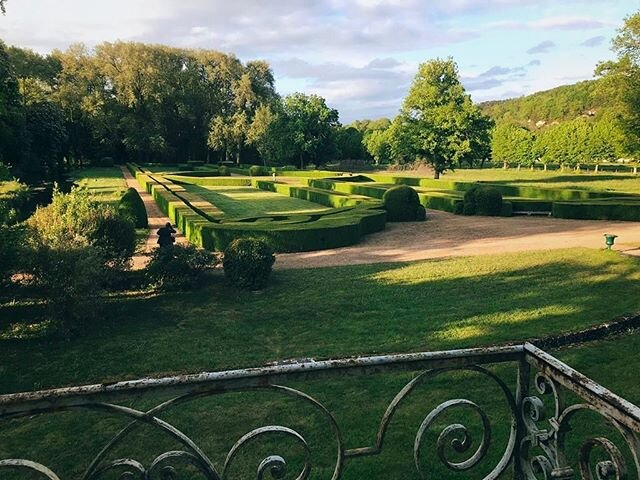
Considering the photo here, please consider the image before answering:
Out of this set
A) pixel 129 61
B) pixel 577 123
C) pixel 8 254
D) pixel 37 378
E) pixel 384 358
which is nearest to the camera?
pixel 384 358

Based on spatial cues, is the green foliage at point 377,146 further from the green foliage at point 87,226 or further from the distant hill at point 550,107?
the green foliage at point 87,226

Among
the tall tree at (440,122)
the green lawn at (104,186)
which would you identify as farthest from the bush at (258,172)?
the tall tree at (440,122)

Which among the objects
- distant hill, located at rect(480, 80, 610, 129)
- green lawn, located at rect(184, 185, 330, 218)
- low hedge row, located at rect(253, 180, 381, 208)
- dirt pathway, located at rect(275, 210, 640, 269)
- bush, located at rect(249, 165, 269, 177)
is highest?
distant hill, located at rect(480, 80, 610, 129)

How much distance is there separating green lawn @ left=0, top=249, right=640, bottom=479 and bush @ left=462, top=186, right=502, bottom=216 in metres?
9.41

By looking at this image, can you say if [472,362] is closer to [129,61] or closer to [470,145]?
[470,145]

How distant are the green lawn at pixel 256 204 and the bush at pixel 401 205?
114 inches

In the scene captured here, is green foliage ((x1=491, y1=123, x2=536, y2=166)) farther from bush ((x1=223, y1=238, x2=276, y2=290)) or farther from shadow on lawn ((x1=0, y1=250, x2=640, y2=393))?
bush ((x1=223, y1=238, x2=276, y2=290))

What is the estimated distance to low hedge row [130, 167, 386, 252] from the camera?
1514 cm

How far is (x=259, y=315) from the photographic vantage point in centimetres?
978

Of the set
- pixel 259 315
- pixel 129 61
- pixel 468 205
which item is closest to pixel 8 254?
pixel 259 315

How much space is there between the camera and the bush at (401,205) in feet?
70.7

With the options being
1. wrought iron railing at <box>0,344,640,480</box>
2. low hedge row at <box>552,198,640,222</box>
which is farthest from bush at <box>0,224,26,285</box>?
low hedge row at <box>552,198,640,222</box>

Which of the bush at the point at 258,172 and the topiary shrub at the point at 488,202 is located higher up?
the bush at the point at 258,172

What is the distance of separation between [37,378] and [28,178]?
3203cm
